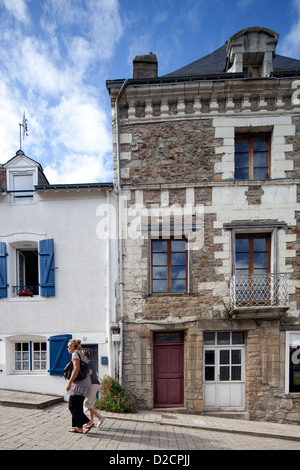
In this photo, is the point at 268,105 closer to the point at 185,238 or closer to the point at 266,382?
the point at 185,238

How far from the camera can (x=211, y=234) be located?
6.12m

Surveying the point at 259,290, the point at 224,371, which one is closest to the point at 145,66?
the point at 259,290

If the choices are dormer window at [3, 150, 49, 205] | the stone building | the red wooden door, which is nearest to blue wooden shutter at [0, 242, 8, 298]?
dormer window at [3, 150, 49, 205]

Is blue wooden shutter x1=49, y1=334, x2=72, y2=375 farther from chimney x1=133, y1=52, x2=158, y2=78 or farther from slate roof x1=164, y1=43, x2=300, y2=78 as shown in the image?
slate roof x1=164, y1=43, x2=300, y2=78

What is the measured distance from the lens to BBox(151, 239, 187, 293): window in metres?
6.19

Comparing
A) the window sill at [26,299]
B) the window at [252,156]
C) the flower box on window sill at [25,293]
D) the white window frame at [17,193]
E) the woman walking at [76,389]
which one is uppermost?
the window at [252,156]

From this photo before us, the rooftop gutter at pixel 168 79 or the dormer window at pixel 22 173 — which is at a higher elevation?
the rooftop gutter at pixel 168 79

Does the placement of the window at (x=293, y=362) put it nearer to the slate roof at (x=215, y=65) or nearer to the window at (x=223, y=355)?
the window at (x=223, y=355)

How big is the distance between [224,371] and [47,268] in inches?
192

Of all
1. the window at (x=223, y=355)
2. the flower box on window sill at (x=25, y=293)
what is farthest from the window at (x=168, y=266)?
the flower box on window sill at (x=25, y=293)

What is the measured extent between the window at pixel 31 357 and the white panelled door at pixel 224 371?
3.95m

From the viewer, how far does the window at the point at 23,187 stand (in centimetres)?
645

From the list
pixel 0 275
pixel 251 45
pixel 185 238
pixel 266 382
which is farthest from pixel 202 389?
pixel 251 45

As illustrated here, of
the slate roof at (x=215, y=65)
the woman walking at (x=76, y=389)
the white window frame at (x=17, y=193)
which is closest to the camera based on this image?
the woman walking at (x=76, y=389)
